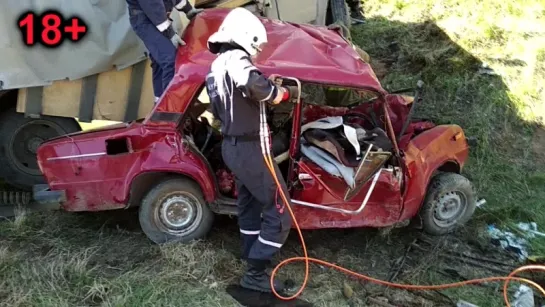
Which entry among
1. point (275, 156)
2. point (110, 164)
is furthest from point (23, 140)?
point (275, 156)

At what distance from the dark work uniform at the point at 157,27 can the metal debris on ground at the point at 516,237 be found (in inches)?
124

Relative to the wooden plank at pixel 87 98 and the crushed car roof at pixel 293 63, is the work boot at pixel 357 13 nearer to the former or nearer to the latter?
the wooden plank at pixel 87 98

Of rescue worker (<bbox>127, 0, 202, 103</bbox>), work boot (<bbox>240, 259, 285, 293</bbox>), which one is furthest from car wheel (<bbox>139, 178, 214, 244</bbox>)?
rescue worker (<bbox>127, 0, 202, 103</bbox>)

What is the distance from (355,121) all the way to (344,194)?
75cm

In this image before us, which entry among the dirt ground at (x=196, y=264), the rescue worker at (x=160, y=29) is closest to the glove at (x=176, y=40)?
the rescue worker at (x=160, y=29)

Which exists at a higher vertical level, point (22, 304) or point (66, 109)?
point (66, 109)

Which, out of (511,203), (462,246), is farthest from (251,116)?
(511,203)

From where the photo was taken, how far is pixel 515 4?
10055mm

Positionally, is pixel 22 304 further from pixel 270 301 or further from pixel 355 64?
pixel 355 64

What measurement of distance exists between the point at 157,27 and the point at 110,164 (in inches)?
48.8

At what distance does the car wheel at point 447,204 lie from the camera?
539 cm

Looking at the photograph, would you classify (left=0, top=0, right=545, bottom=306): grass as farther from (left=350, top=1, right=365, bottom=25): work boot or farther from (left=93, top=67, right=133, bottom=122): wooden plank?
(left=350, top=1, right=365, bottom=25): work boot

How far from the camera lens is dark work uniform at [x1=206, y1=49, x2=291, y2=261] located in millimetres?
4070

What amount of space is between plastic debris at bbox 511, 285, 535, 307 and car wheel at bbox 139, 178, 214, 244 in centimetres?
237
